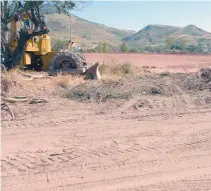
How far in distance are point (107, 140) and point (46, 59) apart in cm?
1044

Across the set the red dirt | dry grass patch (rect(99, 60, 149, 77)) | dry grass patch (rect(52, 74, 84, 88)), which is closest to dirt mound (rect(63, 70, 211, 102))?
dry grass patch (rect(52, 74, 84, 88))

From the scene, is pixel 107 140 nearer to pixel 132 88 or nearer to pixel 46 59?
pixel 132 88

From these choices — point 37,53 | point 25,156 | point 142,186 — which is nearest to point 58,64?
point 37,53

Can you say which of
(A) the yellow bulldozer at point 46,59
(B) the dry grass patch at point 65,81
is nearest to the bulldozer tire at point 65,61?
(A) the yellow bulldozer at point 46,59

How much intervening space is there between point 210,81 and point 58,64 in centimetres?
611

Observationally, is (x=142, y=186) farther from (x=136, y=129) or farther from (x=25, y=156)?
(x=136, y=129)

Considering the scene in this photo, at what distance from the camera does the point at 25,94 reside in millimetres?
11797

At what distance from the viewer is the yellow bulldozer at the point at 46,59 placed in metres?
16.1

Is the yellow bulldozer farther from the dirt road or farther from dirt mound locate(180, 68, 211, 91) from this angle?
the dirt road

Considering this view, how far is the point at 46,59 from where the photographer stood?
57.1ft

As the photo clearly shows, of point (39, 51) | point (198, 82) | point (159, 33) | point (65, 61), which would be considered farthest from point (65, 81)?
point (159, 33)

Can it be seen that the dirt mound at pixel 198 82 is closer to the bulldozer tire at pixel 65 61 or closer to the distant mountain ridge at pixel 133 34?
the bulldozer tire at pixel 65 61

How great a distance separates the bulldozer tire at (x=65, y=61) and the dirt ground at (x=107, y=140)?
12.0ft

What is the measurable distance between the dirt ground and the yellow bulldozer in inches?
131
